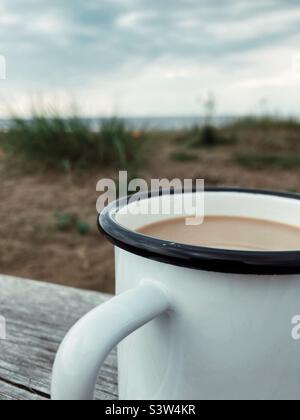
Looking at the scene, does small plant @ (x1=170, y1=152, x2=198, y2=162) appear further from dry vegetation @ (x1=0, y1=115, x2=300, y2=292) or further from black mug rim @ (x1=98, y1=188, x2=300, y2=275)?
black mug rim @ (x1=98, y1=188, x2=300, y2=275)

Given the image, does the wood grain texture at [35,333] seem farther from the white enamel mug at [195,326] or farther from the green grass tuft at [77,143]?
the green grass tuft at [77,143]

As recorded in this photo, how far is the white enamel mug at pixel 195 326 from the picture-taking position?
0.23m

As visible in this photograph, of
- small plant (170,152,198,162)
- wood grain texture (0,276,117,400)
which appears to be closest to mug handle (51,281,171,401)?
wood grain texture (0,276,117,400)

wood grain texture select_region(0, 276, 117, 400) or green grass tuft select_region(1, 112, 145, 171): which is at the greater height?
green grass tuft select_region(1, 112, 145, 171)

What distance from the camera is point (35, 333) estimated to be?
0.51 metres

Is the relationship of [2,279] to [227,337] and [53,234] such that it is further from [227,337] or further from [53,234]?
[53,234]

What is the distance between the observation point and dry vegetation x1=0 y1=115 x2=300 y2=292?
169cm

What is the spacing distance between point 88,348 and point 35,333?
0.31 meters

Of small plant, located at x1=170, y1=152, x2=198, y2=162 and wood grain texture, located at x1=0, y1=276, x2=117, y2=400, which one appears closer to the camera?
wood grain texture, located at x1=0, y1=276, x2=117, y2=400

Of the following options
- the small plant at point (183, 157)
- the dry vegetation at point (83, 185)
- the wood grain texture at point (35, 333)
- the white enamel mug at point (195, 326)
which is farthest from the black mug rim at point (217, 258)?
the small plant at point (183, 157)

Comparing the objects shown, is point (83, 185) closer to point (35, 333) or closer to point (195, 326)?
point (35, 333)

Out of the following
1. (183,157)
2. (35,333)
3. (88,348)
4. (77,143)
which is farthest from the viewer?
(183,157)

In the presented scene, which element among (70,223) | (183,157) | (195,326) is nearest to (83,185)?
(70,223)
